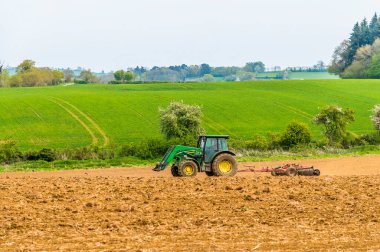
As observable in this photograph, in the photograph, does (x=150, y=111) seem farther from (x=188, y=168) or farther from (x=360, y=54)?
(x=360, y=54)

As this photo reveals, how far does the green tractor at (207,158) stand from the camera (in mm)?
29203

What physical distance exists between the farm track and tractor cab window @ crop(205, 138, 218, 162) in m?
31.3

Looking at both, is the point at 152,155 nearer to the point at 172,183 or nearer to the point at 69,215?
the point at 172,183

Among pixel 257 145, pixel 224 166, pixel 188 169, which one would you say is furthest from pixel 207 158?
pixel 257 145

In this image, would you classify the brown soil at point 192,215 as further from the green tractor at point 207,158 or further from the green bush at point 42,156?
the green bush at point 42,156

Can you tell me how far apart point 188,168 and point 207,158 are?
39.1 inches

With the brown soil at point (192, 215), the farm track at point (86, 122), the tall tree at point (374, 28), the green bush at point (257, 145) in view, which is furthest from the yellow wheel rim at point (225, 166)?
the tall tree at point (374, 28)

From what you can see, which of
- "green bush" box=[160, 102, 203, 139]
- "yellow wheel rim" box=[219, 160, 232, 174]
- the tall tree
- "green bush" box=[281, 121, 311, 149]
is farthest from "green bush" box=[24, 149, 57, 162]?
the tall tree

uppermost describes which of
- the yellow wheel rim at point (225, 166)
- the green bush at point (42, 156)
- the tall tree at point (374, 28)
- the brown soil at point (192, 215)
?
the tall tree at point (374, 28)

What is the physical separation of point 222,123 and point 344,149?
68.1 feet

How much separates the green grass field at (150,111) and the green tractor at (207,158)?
31276mm

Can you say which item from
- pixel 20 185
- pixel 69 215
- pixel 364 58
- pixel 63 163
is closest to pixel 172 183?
pixel 20 185

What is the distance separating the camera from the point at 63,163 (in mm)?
44875

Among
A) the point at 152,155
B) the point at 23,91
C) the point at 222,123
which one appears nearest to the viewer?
the point at 152,155
